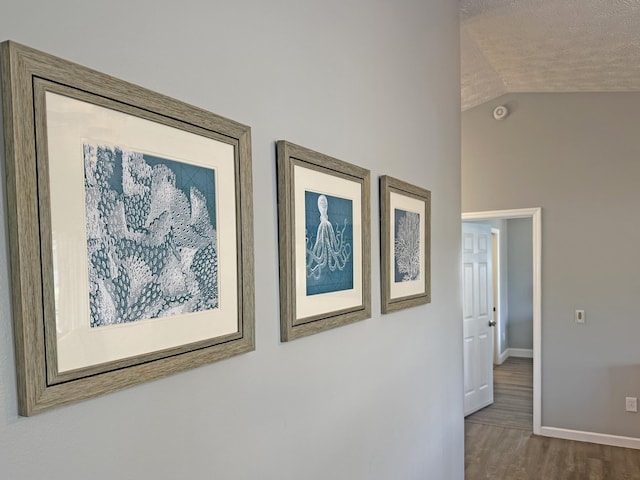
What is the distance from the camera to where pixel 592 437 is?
4039 millimetres

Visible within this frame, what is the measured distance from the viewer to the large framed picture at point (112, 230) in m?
0.66

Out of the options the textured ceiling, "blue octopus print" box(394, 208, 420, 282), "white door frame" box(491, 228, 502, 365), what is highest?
the textured ceiling

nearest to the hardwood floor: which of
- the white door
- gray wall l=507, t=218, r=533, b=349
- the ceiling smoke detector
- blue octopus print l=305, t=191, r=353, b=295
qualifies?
the white door

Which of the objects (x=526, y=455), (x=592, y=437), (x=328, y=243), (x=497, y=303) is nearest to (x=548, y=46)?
(x=328, y=243)

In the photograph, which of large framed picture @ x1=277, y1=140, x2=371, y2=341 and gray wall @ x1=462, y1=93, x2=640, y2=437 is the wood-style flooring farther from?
large framed picture @ x1=277, y1=140, x2=371, y2=341

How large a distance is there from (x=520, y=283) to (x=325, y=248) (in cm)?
692

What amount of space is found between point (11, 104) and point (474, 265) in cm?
485

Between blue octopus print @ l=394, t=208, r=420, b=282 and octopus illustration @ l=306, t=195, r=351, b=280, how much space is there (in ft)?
1.53

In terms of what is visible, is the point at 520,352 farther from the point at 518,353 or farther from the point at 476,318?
the point at 476,318

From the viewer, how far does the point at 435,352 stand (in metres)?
2.40

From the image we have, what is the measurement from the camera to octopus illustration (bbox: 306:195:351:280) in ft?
4.43

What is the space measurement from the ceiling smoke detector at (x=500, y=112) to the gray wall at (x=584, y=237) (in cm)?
4

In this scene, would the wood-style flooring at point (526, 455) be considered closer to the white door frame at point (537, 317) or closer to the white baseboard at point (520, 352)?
the white door frame at point (537, 317)

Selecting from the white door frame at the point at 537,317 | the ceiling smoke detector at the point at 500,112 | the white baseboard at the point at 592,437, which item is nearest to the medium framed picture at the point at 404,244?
the white door frame at the point at 537,317
